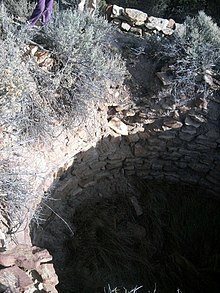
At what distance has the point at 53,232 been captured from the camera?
4.45 metres

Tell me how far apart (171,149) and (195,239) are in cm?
110

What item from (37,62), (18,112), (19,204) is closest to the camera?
(19,204)

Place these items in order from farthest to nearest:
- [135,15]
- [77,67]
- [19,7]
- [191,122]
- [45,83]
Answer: [19,7] → [135,15] → [191,122] → [77,67] → [45,83]

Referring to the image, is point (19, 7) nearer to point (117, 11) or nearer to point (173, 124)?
point (117, 11)

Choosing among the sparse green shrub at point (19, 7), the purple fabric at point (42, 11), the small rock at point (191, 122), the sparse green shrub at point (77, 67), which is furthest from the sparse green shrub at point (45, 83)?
the small rock at point (191, 122)

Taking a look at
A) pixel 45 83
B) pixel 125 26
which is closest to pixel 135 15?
pixel 125 26

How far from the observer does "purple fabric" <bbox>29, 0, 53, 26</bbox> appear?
439cm

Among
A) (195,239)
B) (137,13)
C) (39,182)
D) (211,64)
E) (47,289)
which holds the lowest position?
(195,239)

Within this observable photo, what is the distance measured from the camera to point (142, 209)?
5031mm

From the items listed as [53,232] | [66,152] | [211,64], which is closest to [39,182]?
[66,152]

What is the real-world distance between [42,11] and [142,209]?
2.57 metres

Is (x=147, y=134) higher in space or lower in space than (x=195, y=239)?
higher

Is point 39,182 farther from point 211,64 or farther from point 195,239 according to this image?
point 211,64

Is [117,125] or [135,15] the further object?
[135,15]
